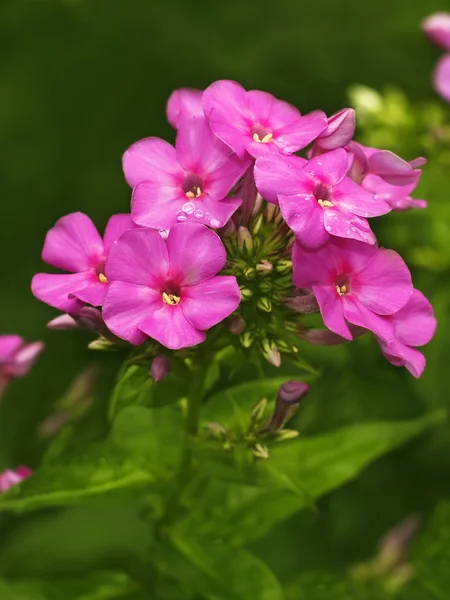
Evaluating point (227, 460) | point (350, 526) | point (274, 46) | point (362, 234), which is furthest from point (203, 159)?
point (274, 46)

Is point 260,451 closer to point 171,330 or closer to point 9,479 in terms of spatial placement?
point 171,330

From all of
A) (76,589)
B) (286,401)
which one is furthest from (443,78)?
(76,589)

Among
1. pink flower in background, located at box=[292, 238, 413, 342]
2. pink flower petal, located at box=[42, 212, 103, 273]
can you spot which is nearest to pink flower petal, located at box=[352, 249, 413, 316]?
pink flower in background, located at box=[292, 238, 413, 342]

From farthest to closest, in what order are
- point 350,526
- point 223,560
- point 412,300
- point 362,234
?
point 350,526 < point 223,560 < point 412,300 < point 362,234

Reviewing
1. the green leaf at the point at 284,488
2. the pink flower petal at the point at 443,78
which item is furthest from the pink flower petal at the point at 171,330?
the pink flower petal at the point at 443,78

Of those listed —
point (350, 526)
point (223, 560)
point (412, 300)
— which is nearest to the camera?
point (412, 300)

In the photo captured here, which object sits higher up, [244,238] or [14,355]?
[244,238]

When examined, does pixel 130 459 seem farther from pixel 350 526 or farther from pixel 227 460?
pixel 350 526
